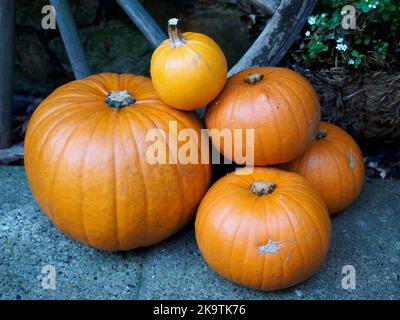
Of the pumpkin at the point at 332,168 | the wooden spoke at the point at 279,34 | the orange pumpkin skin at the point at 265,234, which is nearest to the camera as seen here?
the orange pumpkin skin at the point at 265,234

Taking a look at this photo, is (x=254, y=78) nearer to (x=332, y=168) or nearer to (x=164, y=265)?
(x=332, y=168)

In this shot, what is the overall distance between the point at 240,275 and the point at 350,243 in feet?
2.01

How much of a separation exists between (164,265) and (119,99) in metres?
0.71

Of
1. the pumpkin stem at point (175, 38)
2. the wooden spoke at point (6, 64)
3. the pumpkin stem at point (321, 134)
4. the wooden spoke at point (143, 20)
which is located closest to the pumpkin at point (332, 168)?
the pumpkin stem at point (321, 134)

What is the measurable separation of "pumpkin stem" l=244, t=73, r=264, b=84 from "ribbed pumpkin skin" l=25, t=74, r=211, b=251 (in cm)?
28

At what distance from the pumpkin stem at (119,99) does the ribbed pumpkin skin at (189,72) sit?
5.2 inches

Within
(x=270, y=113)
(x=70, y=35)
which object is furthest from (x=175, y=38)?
(x=70, y=35)

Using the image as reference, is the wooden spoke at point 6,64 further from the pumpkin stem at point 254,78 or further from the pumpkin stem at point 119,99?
the pumpkin stem at point 254,78

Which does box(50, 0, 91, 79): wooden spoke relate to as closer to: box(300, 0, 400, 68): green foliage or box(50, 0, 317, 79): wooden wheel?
box(50, 0, 317, 79): wooden wheel

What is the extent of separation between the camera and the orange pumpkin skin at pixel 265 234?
5.86 ft

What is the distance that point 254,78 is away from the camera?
2.04 m

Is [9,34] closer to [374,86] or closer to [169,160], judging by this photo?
[169,160]

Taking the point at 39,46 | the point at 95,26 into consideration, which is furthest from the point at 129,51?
the point at 39,46

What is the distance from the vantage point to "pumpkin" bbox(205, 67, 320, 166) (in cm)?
196
